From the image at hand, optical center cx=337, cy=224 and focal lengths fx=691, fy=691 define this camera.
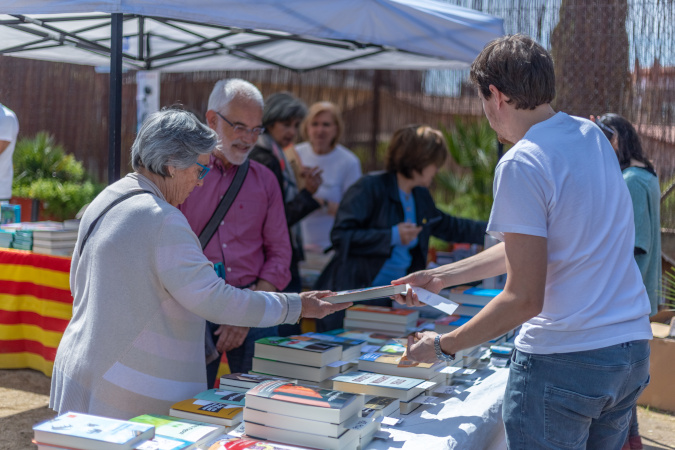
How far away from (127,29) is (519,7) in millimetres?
3562

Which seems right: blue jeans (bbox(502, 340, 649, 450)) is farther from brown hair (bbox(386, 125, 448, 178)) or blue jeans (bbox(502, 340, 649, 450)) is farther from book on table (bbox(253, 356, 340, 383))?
brown hair (bbox(386, 125, 448, 178))

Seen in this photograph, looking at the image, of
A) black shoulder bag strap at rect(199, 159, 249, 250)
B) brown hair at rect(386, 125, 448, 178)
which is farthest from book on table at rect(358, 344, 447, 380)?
brown hair at rect(386, 125, 448, 178)

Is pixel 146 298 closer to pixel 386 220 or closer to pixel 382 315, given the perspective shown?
pixel 382 315

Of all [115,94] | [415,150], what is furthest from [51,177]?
[415,150]

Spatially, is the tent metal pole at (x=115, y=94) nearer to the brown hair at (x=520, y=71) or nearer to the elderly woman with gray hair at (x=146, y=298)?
the elderly woman with gray hair at (x=146, y=298)

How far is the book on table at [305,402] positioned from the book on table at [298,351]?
517 mm

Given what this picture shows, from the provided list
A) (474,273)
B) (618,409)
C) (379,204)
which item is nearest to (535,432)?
(618,409)

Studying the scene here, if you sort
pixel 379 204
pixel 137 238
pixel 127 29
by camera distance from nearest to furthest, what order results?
1. pixel 137 238
2. pixel 379 204
3. pixel 127 29

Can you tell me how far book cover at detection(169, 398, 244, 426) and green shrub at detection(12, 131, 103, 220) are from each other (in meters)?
2.86

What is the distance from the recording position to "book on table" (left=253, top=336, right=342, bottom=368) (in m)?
2.30

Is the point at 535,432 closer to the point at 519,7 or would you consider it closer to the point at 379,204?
the point at 379,204

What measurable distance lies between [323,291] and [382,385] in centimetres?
35

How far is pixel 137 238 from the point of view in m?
1.87

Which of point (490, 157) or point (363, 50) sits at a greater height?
point (363, 50)
